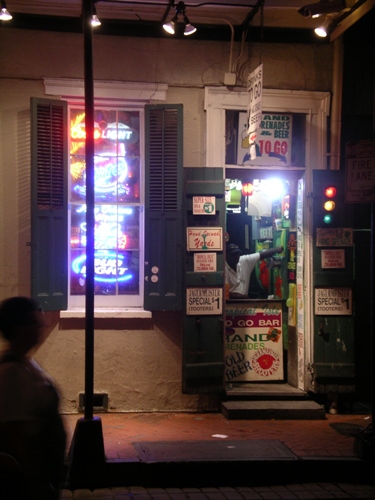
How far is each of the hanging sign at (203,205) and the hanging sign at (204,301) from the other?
0.96m

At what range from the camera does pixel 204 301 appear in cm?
893

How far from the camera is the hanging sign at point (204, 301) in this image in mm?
8883

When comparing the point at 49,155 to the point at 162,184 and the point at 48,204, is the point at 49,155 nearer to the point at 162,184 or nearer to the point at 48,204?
the point at 48,204

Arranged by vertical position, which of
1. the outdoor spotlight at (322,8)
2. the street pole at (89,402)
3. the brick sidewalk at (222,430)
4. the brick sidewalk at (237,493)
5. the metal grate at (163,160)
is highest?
the outdoor spotlight at (322,8)

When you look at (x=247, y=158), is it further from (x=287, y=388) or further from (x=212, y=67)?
(x=287, y=388)

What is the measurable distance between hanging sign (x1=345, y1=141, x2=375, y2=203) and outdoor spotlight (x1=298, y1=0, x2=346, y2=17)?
174 cm

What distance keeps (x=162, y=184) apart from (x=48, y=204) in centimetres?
144

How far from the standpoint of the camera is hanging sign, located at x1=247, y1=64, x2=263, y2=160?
822 centimetres

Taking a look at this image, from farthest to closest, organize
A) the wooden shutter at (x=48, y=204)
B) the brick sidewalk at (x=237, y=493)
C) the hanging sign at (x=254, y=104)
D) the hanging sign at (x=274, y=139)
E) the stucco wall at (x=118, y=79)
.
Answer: the hanging sign at (x=274, y=139)
the stucco wall at (x=118, y=79)
the wooden shutter at (x=48, y=204)
the hanging sign at (x=254, y=104)
the brick sidewalk at (x=237, y=493)

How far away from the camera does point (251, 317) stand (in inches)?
391

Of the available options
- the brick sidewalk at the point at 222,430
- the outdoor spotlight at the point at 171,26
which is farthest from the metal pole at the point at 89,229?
the outdoor spotlight at the point at 171,26

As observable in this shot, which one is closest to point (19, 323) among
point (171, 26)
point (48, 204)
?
point (48, 204)

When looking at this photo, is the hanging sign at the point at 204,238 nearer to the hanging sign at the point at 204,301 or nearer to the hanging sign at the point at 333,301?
the hanging sign at the point at 204,301

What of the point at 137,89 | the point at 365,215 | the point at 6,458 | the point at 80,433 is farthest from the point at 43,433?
the point at 365,215
